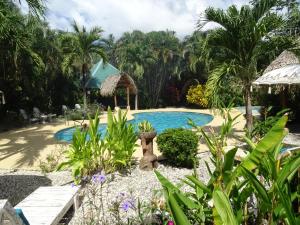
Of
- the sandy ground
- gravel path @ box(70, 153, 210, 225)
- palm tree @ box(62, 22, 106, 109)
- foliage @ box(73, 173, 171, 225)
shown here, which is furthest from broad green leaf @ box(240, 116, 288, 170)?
palm tree @ box(62, 22, 106, 109)

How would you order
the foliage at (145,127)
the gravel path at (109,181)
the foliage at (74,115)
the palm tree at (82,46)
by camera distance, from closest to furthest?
the gravel path at (109,181) < the foliage at (145,127) < the foliage at (74,115) < the palm tree at (82,46)

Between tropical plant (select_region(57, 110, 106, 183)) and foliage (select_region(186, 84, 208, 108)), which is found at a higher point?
foliage (select_region(186, 84, 208, 108))

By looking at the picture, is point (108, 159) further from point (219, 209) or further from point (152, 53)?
point (152, 53)

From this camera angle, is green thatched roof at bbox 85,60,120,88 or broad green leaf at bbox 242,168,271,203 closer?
broad green leaf at bbox 242,168,271,203

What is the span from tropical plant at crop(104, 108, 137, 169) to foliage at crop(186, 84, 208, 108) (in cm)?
1853

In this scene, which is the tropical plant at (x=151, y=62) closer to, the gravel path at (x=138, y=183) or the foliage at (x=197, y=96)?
the foliage at (x=197, y=96)

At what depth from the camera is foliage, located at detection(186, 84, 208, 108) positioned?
83.4ft

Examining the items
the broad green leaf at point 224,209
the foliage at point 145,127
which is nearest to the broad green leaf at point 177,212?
the broad green leaf at point 224,209

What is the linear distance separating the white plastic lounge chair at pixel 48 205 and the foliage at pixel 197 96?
20.7 m

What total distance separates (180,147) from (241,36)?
3946mm

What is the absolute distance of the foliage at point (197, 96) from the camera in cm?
2541

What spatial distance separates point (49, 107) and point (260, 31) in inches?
660

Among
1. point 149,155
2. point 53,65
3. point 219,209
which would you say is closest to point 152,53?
point 53,65

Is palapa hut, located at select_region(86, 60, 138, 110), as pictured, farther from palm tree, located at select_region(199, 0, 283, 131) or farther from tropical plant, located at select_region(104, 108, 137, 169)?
tropical plant, located at select_region(104, 108, 137, 169)
